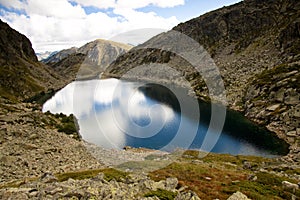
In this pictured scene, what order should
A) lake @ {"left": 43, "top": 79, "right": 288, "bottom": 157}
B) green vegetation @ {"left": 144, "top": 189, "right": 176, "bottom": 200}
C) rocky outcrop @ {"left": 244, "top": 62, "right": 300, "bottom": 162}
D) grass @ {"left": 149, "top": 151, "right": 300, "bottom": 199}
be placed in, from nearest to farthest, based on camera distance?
green vegetation @ {"left": 144, "top": 189, "right": 176, "bottom": 200}, grass @ {"left": 149, "top": 151, "right": 300, "bottom": 199}, lake @ {"left": 43, "top": 79, "right": 288, "bottom": 157}, rocky outcrop @ {"left": 244, "top": 62, "right": 300, "bottom": 162}

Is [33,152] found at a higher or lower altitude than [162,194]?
lower

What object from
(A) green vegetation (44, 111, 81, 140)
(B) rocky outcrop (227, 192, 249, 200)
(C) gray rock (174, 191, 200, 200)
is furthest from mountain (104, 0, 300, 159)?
(A) green vegetation (44, 111, 81, 140)

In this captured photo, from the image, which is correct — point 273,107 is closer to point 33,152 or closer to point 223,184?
point 223,184

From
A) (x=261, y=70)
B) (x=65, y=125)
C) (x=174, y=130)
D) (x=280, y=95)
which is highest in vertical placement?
(x=261, y=70)

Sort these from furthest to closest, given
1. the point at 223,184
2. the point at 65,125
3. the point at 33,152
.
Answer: the point at 65,125 < the point at 33,152 < the point at 223,184

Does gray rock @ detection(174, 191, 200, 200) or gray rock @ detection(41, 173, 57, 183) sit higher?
gray rock @ detection(174, 191, 200, 200)

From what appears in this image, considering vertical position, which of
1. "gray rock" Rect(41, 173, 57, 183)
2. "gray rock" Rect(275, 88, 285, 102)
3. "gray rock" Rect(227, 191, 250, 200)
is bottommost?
"gray rock" Rect(41, 173, 57, 183)

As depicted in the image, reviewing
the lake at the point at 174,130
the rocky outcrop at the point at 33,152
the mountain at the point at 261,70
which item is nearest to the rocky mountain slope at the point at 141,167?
the rocky outcrop at the point at 33,152

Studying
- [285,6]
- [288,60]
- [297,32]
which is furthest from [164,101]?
[285,6]

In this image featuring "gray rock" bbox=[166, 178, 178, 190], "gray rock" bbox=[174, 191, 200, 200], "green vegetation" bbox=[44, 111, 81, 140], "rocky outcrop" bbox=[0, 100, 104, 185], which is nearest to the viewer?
"gray rock" bbox=[174, 191, 200, 200]

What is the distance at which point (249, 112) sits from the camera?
8231 centimetres

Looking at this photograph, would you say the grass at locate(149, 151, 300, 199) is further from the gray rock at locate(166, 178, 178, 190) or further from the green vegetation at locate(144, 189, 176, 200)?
the green vegetation at locate(144, 189, 176, 200)

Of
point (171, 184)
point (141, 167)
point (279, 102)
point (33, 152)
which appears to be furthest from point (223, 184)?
point (279, 102)

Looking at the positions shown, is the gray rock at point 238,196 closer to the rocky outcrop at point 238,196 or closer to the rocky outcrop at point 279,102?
the rocky outcrop at point 238,196
